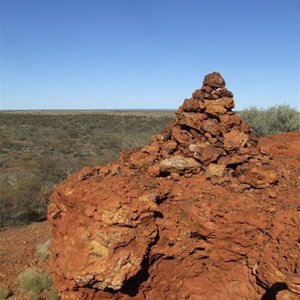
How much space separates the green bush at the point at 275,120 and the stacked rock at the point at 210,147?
51.0 feet

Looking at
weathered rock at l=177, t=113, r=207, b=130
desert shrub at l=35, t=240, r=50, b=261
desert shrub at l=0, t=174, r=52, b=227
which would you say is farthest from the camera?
desert shrub at l=0, t=174, r=52, b=227

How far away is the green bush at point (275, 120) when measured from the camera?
20641 mm

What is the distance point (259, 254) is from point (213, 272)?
0.76m

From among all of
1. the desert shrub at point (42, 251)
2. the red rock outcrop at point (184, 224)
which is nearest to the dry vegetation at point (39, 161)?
the desert shrub at point (42, 251)

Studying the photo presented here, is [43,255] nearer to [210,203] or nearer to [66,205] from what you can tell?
[66,205]

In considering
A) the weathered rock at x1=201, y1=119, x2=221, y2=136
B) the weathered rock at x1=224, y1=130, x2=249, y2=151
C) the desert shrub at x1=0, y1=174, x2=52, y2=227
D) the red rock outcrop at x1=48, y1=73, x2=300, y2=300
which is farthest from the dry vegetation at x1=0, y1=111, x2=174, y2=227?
the weathered rock at x1=224, y1=130, x2=249, y2=151

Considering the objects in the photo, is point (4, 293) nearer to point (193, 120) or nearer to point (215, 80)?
point (193, 120)

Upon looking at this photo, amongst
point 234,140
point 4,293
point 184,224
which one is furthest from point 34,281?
point 234,140

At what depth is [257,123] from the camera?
68.5ft

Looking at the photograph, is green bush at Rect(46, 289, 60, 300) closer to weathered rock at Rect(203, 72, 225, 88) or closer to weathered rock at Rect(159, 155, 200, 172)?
weathered rock at Rect(159, 155, 200, 172)

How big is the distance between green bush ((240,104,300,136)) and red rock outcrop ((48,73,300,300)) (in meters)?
16.0

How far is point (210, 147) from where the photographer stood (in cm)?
543

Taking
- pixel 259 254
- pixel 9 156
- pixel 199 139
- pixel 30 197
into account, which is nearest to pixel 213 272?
pixel 259 254

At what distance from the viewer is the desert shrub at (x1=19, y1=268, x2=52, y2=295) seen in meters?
7.28
